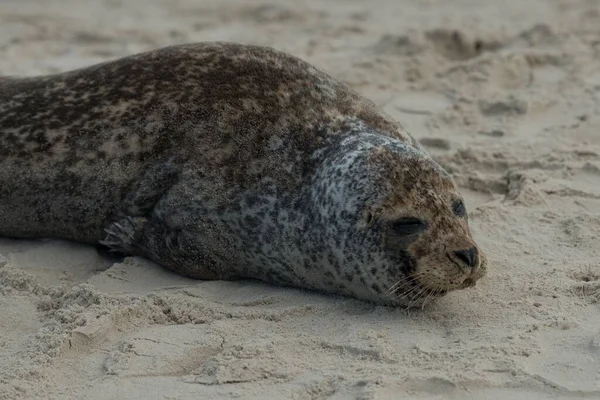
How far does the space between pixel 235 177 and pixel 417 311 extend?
1.00 m

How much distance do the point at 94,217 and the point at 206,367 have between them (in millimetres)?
1336

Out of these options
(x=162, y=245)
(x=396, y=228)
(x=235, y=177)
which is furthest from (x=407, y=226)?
(x=162, y=245)

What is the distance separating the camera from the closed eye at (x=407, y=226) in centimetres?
422

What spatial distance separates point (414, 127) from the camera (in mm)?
6270

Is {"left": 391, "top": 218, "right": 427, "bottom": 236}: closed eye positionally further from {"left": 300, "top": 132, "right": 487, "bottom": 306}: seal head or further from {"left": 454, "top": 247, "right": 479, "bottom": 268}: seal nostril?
{"left": 454, "top": 247, "right": 479, "bottom": 268}: seal nostril

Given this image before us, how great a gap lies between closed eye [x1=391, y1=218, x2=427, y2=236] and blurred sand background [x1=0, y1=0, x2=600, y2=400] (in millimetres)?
324

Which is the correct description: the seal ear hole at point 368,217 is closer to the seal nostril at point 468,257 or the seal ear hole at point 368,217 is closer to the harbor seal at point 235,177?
the harbor seal at point 235,177

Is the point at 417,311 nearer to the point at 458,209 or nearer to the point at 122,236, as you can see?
the point at 458,209

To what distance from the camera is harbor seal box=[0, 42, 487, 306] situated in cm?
428

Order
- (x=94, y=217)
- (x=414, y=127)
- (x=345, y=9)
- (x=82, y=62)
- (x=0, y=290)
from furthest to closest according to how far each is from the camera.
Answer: (x=345, y=9) → (x=82, y=62) → (x=414, y=127) → (x=94, y=217) → (x=0, y=290)

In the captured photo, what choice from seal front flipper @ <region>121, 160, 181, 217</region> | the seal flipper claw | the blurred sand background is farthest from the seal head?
the seal flipper claw

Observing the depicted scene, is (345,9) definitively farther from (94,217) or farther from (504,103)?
(94,217)

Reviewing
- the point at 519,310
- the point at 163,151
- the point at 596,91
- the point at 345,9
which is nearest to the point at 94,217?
the point at 163,151

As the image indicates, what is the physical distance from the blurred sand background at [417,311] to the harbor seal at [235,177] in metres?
0.13
